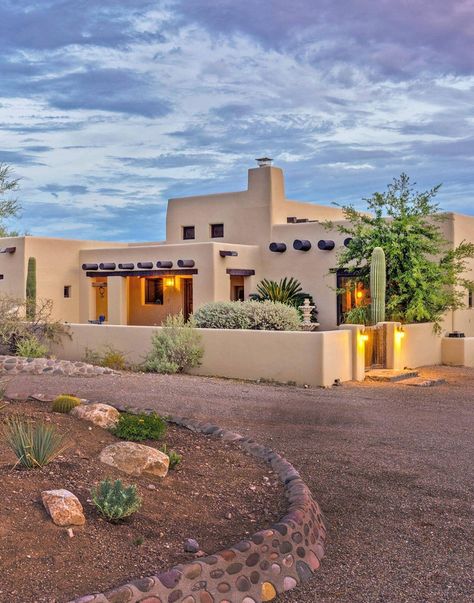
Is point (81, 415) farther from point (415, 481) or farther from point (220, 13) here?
point (220, 13)

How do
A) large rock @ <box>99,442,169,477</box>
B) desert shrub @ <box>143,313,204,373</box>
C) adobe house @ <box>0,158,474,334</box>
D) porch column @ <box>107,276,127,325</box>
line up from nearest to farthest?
large rock @ <box>99,442,169,477</box> < desert shrub @ <box>143,313,204,373</box> < adobe house @ <box>0,158,474,334</box> < porch column @ <box>107,276,127,325</box>

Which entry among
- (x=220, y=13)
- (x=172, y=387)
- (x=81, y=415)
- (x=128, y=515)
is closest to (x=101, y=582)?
(x=128, y=515)

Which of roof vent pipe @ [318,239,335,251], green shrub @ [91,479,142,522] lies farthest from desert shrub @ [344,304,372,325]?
green shrub @ [91,479,142,522]

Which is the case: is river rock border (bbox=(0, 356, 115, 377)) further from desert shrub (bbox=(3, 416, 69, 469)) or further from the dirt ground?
desert shrub (bbox=(3, 416, 69, 469))

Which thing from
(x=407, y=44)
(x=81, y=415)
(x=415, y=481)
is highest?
(x=407, y=44)

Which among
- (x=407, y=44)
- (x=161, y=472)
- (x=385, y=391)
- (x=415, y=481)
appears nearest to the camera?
(x=161, y=472)

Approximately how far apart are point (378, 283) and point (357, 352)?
3167 mm

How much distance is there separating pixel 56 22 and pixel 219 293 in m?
14.9

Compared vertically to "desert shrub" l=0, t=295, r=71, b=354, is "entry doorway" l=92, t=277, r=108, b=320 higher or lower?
higher

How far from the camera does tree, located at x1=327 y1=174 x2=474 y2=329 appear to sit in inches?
741

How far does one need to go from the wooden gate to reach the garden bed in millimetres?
9978

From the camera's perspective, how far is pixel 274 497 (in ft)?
20.5

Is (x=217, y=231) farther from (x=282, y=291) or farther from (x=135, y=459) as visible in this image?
(x=135, y=459)

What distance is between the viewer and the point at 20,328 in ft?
59.4
